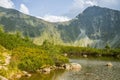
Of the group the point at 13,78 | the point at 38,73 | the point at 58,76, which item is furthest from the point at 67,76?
the point at 13,78

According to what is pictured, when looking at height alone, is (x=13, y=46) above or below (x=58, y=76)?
above

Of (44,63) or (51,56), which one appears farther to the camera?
(51,56)

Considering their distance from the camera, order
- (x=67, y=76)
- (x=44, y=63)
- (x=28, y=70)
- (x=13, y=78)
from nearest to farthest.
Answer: (x=13, y=78)
(x=67, y=76)
(x=28, y=70)
(x=44, y=63)

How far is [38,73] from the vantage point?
391 feet

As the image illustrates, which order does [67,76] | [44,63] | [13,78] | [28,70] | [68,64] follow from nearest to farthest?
[13,78]
[67,76]
[28,70]
[44,63]
[68,64]

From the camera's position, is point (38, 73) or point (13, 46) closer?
point (38, 73)

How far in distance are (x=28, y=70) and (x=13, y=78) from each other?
19.2 meters

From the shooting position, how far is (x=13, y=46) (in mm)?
138125

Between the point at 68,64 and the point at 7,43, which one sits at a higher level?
the point at 7,43

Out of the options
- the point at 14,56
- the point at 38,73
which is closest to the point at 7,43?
the point at 14,56

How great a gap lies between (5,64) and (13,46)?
33045 mm

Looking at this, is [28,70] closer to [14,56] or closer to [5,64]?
[14,56]

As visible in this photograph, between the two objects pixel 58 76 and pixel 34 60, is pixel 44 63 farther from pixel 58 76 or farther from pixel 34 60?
pixel 58 76

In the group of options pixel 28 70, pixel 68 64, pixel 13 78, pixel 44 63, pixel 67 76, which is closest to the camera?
pixel 13 78
